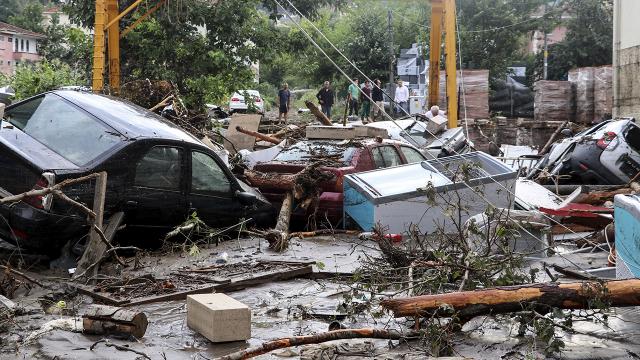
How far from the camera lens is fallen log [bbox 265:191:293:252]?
10891 millimetres

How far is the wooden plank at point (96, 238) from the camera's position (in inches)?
331

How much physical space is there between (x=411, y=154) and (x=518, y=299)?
27.3 feet

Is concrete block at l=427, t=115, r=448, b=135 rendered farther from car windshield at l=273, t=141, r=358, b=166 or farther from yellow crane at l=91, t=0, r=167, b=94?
yellow crane at l=91, t=0, r=167, b=94

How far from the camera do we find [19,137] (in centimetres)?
934

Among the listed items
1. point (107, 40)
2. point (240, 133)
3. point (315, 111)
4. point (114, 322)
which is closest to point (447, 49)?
point (315, 111)

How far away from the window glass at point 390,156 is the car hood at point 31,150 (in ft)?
20.1

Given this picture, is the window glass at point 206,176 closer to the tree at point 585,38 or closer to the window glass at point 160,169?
the window glass at point 160,169

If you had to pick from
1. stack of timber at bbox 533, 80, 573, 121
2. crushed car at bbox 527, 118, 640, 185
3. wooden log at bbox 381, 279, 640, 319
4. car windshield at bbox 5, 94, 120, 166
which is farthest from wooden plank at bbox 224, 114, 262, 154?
stack of timber at bbox 533, 80, 573, 121

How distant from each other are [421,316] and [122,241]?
442 cm

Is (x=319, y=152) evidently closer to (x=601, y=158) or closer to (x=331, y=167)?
(x=331, y=167)

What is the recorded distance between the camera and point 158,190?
960cm

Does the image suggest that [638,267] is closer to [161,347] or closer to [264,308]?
[264,308]

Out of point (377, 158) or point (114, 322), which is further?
point (377, 158)

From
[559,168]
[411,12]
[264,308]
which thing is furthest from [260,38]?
[411,12]
